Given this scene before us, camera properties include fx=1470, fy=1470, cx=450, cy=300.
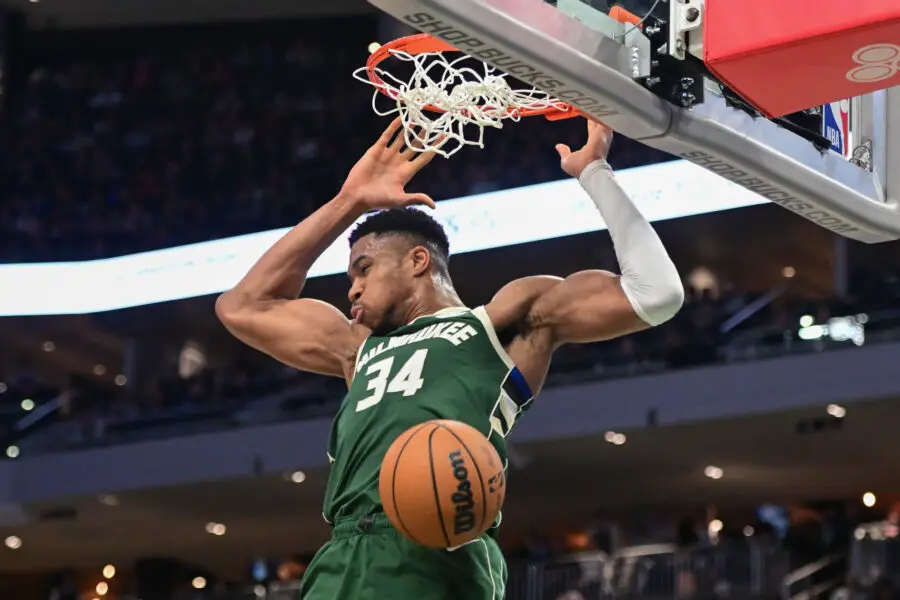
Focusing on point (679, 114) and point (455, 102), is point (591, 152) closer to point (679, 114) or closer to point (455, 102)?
point (679, 114)

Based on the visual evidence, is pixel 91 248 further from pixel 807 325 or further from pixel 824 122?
pixel 824 122

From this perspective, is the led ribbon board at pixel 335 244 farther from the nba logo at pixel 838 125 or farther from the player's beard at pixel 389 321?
the player's beard at pixel 389 321

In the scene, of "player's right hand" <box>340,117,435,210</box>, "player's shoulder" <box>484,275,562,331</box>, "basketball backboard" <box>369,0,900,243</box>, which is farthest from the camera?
"player's right hand" <box>340,117,435,210</box>

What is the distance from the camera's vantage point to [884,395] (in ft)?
47.1

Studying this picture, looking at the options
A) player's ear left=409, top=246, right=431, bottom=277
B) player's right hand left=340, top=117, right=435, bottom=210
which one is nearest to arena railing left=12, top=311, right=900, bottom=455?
player's right hand left=340, top=117, right=435, bottom=210

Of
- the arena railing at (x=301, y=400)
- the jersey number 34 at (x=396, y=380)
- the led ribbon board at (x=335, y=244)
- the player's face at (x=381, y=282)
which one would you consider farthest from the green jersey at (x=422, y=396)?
the led ribbon board at (x=335, y=244)

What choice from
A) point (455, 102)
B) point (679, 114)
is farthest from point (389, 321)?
point (679, 114)

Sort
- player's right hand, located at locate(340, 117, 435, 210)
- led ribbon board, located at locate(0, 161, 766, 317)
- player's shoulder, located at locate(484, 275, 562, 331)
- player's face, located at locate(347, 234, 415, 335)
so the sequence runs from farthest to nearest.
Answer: led ribbon board, located at locate(0, 161, 766, 317) < player's right hand, located at locate(340, 117, 435, 210) < player's face, located at locate(347, 234, 415, 335) < player's shoulder, located at locate(484, 275, 562, 331)

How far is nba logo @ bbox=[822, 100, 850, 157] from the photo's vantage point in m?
4.37

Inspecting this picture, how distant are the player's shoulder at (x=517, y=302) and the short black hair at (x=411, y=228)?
332 millimetres

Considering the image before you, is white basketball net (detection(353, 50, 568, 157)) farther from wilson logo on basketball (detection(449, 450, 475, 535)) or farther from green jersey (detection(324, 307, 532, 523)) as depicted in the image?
wilson logo on basketball (detection(449, 450, 475, 535))

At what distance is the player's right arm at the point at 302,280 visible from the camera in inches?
182

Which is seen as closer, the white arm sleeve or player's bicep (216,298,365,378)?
the white arm sleeve

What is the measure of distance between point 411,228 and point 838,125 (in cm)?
133
